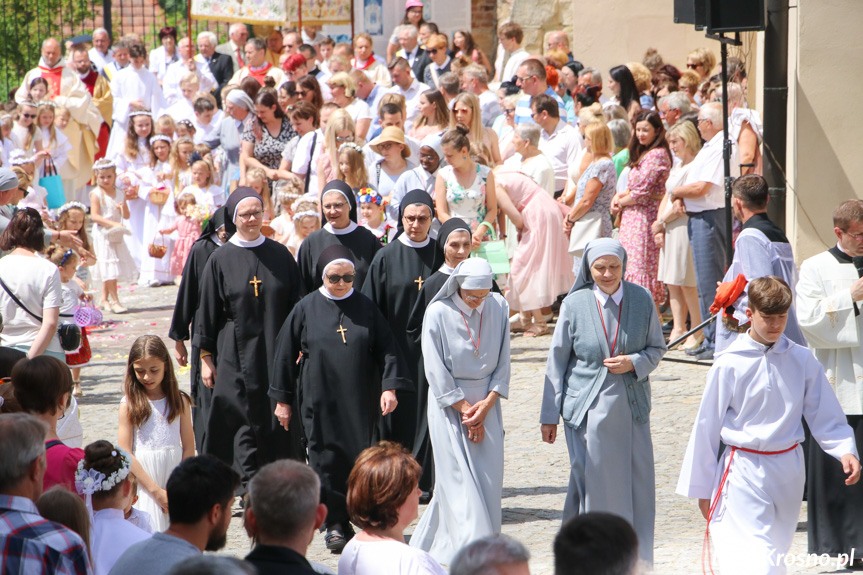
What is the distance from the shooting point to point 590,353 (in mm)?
6141

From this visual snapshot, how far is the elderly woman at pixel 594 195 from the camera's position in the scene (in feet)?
36.8

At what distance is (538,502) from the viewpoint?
7.45 m

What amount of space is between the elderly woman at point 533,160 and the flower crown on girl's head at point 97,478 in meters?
7.49

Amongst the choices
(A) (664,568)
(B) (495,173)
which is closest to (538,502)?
(A) (664,568)

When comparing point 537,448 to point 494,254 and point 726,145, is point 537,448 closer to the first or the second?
point 494,254

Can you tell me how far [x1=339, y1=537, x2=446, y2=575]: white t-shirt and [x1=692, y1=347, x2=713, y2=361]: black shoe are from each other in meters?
7.10

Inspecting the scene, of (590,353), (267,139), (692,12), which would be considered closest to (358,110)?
(267,139)

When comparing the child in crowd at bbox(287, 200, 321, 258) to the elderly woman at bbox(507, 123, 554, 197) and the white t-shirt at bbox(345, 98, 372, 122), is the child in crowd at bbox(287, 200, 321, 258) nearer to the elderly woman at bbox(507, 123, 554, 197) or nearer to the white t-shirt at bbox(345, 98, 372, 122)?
the elderly woman at bbox(507, 123, 554, 197)

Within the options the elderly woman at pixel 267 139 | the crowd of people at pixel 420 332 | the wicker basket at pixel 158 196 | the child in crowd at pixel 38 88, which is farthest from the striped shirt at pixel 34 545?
the child in crowd at pixel 38 88

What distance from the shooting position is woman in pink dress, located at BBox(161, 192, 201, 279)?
46.2 feet

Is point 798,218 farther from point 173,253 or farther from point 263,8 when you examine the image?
point 263,8

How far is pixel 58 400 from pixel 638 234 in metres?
7.17

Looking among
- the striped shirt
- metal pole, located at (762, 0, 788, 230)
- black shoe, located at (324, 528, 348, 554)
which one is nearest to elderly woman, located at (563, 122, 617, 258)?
metal pole, located at (762, 0, 788, 230)

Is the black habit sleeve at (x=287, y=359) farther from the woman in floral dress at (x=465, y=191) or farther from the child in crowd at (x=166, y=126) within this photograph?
the child in crowd at (x=166, y=126)
